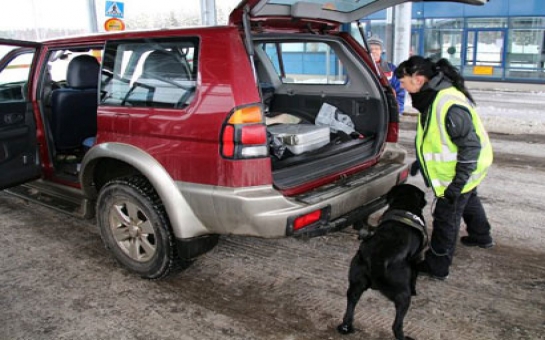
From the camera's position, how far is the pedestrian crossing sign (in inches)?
398

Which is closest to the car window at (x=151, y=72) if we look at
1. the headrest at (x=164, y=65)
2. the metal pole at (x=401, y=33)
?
the headrest at (x=164, y=65)

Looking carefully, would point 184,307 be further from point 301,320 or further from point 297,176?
point 297,176

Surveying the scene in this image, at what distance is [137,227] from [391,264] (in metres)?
1.78

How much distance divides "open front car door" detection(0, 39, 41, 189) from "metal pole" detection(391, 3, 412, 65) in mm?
9011

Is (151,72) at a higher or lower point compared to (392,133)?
higher

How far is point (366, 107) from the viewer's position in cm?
438

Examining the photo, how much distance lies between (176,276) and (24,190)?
6.85 ft

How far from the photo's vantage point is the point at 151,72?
332cm

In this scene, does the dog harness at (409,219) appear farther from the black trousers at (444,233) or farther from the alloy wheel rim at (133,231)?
the alloy wheel rim at (133,231)

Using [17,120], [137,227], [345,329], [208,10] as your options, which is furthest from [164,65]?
[208,10]

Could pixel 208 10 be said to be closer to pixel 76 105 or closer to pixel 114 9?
pixel 114 9

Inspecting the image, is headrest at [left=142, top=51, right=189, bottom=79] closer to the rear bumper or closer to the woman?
the rear bumper

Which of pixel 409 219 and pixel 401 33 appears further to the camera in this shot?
pixel 401 33

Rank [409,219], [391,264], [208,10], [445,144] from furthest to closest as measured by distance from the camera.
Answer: [208,10] → [445,144] → [409,219] → [391,264]
